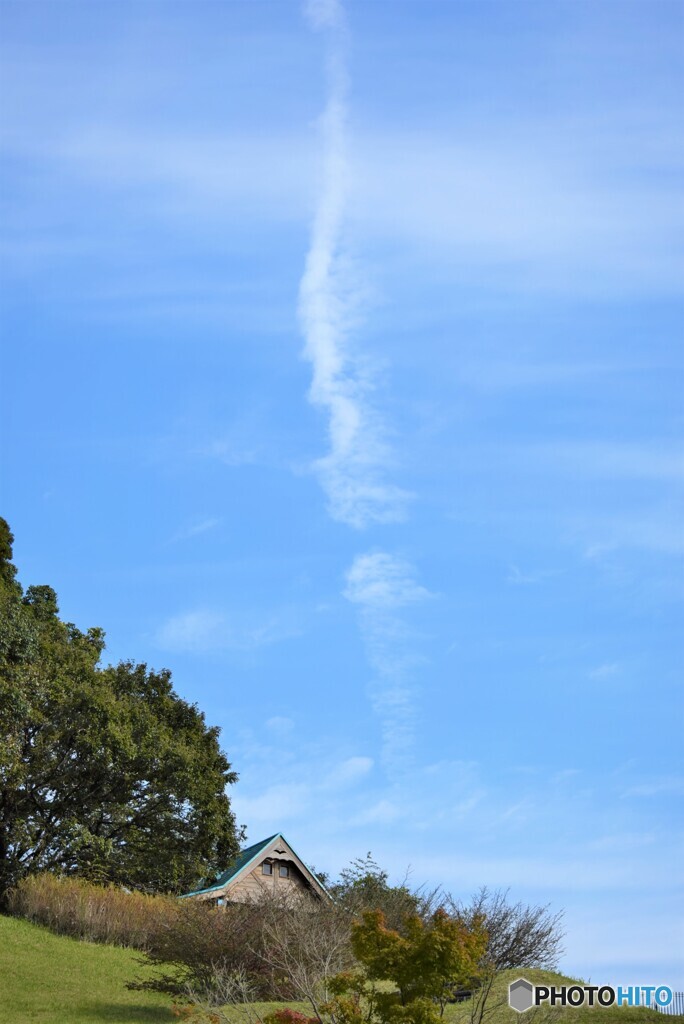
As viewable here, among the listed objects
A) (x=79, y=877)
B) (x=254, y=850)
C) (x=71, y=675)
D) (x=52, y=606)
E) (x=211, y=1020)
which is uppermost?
(x=52, y=606)

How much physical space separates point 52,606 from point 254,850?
1444cm

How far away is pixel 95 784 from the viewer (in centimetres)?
4144

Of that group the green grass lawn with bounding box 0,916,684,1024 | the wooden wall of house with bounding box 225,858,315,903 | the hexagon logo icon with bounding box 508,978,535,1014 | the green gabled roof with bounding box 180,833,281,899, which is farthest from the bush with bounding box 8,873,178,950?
the hexagon logo icon with bounding box 508,978,535,1014

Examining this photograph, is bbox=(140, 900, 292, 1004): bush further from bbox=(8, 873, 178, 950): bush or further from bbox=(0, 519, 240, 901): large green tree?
bbox=(0, 519, 240, 901): large green tree

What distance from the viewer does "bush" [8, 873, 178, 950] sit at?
32.8 meters

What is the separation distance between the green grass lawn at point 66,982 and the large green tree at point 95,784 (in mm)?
6738

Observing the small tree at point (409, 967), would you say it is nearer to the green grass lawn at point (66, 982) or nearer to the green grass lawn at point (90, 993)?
the green grass lawn at point (90, 993)

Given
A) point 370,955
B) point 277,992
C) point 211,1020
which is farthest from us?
point 277,992

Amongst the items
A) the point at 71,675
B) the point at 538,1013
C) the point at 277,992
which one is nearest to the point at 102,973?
the point at 277,992

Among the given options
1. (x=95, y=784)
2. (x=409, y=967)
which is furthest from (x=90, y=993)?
(x=95, y=784)

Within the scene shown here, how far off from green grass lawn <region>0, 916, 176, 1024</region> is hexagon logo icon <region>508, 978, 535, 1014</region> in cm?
702

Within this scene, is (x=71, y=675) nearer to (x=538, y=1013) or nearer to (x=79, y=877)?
(x=79, y=877)

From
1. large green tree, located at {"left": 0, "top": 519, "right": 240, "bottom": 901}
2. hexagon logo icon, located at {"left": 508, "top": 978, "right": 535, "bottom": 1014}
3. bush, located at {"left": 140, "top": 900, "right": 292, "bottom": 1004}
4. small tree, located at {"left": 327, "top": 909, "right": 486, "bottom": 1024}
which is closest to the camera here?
small tree, located at {"left": 327, "top": 909, "right": 486, "bottom": 1024}

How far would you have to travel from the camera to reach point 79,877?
38531 millimetres
